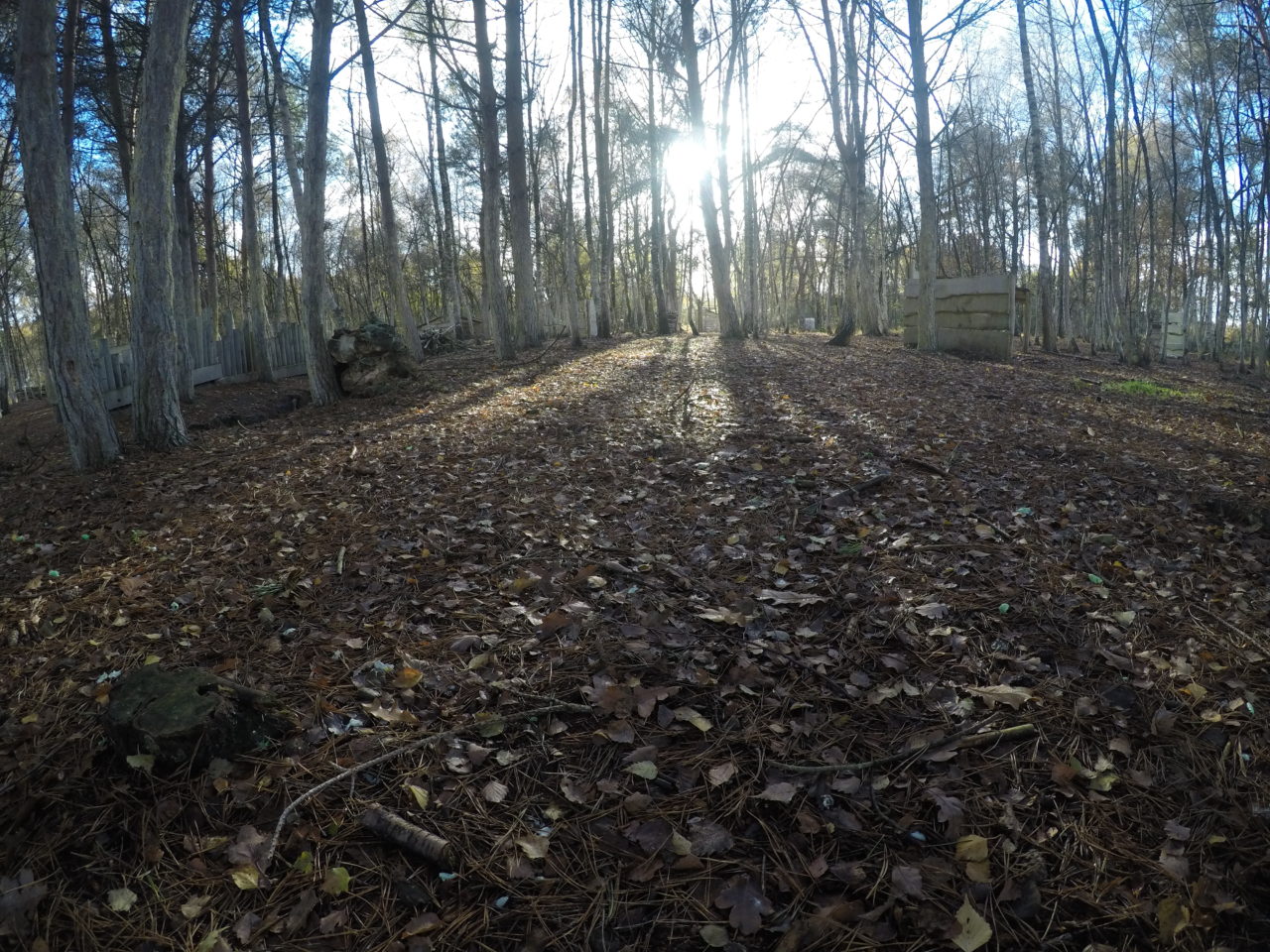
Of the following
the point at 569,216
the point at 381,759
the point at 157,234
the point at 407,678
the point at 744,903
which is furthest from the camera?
the point at 569,216

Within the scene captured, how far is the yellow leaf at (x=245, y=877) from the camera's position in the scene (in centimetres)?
202

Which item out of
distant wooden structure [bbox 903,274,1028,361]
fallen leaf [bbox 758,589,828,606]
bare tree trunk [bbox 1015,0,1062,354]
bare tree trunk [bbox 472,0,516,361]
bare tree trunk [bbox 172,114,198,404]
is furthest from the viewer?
bare tree trunk [bbox 1015,0,1062,354]

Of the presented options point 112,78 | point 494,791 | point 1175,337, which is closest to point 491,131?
point 112,78

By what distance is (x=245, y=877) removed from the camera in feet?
6.69

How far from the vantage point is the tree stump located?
9727 millimetres

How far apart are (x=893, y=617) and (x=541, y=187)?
30.1 m

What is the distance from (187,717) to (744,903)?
6.56ft

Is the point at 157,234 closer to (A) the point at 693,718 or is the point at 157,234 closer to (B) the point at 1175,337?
(A) the point at 693,718

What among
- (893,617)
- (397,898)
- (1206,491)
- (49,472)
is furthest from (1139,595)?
(49,472)

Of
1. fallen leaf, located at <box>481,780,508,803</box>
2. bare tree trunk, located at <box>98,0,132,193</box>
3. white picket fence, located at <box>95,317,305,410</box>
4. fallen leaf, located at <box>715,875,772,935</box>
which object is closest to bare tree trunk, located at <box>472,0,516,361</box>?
white picket fence, located at <box>95,317,305,410</box>

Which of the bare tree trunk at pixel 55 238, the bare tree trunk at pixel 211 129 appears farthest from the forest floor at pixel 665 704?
the bare tree trunk at pixel 211 129

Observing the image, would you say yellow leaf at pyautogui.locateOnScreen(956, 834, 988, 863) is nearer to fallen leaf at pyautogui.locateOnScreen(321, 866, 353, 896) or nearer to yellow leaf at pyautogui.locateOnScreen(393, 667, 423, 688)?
fallen leaf at pyautogui.locateOnScreen(321, 866, 353, 896)

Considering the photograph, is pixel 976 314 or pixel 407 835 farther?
pixel 976 314

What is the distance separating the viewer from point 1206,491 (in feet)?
16.6
